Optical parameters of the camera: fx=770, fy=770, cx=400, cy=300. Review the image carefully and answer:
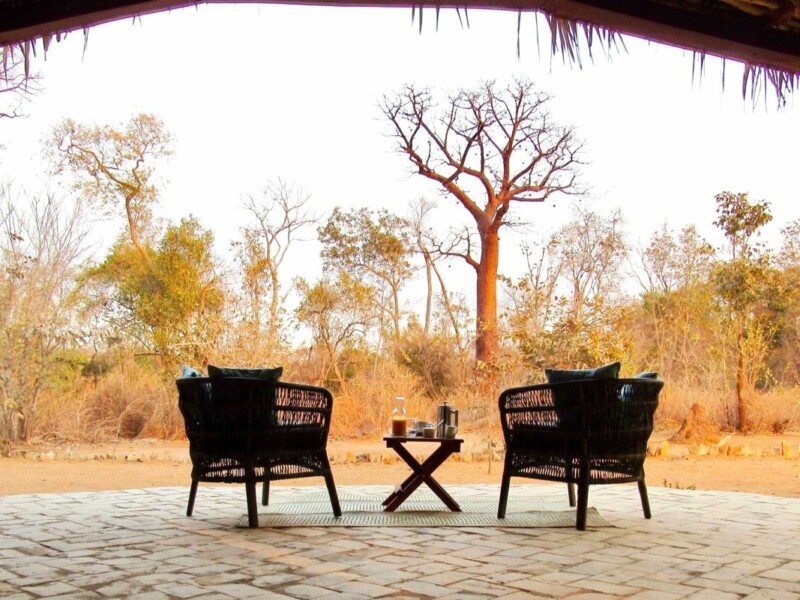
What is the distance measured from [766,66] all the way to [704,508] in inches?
104

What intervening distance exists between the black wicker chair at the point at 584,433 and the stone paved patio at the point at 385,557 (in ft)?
0.82

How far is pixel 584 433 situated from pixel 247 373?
1.69 m

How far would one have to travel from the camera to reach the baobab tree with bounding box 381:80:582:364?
47.3 ft

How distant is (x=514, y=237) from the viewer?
1450 centimetres

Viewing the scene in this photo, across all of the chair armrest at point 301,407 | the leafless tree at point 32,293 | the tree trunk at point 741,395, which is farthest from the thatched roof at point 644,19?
the tree trunk at point 741,395

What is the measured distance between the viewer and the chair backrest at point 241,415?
11.4ft

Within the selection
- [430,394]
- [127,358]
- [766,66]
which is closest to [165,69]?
[127,358]

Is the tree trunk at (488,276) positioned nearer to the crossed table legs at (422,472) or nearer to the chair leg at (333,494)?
the crossed table legs at (422,472)

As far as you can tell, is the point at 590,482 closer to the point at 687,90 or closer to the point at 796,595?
the point at 796,595

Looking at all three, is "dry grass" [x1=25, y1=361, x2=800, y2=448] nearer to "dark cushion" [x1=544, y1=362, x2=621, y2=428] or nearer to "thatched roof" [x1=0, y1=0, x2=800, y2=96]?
"dark cushion" [x1=544, y1=362, x2=621, y2=428]

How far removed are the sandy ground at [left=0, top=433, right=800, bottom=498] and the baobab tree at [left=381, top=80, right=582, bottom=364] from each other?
21.6 feet

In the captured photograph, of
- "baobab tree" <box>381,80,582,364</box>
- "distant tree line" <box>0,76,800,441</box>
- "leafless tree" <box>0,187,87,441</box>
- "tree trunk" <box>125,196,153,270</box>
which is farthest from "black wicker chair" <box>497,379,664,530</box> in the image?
"tree trunk" <box>125,196,153,270</box>

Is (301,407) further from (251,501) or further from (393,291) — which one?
(393,291)

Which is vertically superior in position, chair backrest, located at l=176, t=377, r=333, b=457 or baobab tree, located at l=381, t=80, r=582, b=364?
baobab tree, located at l=381, t=80, r=582, b=364
